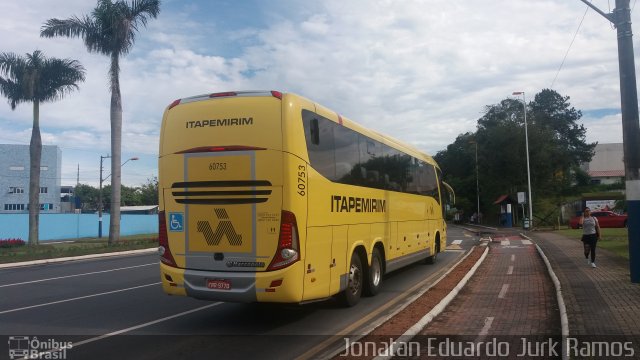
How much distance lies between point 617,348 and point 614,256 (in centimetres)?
1229

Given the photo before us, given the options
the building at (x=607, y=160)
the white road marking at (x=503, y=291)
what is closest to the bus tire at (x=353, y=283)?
the white road marking at (x=503, y=291)

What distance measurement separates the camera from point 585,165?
100688 millimetres

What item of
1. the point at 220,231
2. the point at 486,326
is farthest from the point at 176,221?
the point at 486,326

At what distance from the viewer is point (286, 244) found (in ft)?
24.5

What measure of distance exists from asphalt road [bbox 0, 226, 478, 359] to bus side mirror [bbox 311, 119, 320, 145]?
2932 mm

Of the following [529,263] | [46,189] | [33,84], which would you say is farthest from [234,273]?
[46,189]

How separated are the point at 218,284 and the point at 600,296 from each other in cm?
706

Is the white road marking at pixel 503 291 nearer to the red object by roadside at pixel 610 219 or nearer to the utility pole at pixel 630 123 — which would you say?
the utility pole at pixel 630 123

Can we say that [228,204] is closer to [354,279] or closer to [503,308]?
[354,279]

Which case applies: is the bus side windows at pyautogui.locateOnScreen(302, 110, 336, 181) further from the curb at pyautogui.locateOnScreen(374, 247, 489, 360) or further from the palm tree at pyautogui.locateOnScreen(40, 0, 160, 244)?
the palm tree at pyautogui.locateOnScreen(40, 0, 160, 244)

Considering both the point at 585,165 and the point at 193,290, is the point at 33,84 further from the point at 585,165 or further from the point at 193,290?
the point at 585,165

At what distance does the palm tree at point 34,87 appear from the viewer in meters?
30.7

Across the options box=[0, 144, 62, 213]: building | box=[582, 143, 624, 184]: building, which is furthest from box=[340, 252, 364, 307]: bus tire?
box=[582, 143, 624, 184]: building

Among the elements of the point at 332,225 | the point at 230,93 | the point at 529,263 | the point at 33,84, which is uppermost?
the point at 33,84
